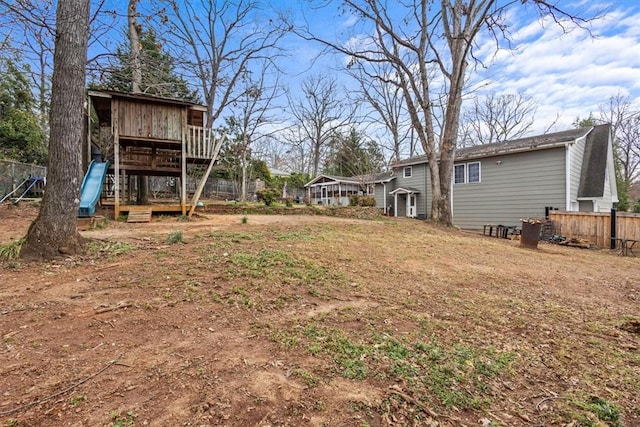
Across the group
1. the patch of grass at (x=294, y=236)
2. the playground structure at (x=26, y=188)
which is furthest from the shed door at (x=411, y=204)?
the playground structure at (x=26, y=188)

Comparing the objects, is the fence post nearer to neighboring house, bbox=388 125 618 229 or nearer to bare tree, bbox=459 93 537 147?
neighboring house, bbox=388 125 618 229

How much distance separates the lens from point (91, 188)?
7809 mm

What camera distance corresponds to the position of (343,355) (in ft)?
6.87

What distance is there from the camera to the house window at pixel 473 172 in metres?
15.7

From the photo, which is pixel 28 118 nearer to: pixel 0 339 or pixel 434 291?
pixel 0 339

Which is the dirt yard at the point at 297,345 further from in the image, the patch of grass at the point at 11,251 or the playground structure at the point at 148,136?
the playground structure at the point at 148,136

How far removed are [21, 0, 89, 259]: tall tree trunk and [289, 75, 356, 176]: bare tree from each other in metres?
21.3

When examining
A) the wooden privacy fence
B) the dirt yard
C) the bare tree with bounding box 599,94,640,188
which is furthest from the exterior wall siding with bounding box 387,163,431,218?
the bare tree with bounding box 599,94,640,188

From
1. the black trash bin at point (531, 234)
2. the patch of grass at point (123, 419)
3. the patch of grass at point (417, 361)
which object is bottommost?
the patch of grass at point (417, 361)

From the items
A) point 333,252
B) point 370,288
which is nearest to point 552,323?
point 370,288

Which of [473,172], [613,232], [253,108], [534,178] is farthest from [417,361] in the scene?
[253,108]

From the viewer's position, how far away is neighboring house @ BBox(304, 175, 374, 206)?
84.4 feet

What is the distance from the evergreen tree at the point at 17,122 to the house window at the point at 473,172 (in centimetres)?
2079

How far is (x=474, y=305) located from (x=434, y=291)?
475mm
